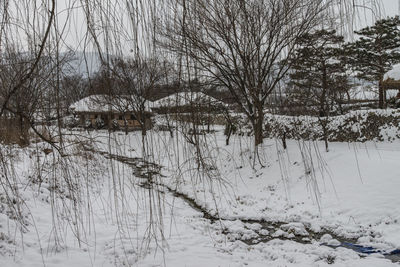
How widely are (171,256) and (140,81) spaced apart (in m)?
3.46

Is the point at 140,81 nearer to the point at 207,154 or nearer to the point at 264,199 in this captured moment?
the point at 207,154

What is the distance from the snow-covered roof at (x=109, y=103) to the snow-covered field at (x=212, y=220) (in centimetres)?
23

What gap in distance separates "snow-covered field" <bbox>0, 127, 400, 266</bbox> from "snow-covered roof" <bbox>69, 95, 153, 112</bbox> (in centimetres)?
23

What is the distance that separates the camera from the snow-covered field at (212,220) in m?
2.85

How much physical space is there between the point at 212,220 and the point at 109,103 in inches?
221

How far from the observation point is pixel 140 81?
6.26 ft

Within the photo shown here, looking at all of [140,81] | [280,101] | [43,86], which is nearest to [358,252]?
[280,101]

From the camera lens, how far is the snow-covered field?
2848 millimetres

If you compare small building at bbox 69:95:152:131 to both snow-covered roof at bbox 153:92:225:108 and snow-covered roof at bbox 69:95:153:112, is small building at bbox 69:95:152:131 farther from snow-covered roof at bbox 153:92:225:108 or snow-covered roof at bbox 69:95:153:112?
snow-covered roof at bbox 153:92:225:108

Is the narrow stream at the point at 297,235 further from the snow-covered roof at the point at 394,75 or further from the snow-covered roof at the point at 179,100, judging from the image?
the snow-covered roof at the point at 394,75

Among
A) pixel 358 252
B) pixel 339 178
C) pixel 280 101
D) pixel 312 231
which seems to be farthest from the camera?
pixel 339 178

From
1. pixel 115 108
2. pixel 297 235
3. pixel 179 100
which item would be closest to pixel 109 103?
pixel 115 108

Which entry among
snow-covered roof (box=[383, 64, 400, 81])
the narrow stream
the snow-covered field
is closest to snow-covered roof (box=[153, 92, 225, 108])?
the snow-covered field

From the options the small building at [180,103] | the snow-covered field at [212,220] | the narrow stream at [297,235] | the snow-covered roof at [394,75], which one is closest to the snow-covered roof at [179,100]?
the small building at [180,103]
